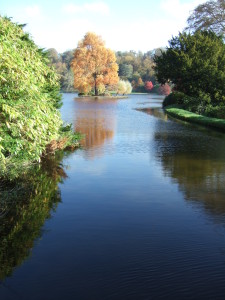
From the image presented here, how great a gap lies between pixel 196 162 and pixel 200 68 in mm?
26662

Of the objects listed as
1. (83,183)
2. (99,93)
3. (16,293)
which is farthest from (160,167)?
(99,93)

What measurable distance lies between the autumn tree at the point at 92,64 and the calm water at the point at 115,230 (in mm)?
64603

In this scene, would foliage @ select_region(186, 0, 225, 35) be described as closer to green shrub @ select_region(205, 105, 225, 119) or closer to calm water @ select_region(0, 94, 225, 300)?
green shrub @ select_region(205, 105, 225, 119)

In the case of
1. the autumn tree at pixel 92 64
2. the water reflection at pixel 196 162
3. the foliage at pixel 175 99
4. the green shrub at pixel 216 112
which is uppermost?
the autumn tree at pixel 92 64

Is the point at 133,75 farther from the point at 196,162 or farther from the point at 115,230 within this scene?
the point at 115,230

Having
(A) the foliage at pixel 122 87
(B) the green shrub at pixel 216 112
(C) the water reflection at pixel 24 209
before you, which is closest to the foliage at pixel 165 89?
(A) the foliage at pixel 122 87

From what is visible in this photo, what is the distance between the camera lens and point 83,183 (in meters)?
13.3

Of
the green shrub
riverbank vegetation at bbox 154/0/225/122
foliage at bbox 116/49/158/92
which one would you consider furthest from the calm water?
foliage at bbox 116/49/158/92

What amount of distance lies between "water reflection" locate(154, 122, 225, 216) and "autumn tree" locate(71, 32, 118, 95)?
178 ft

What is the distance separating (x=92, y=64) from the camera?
79438mm

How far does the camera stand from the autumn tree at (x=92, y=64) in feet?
260

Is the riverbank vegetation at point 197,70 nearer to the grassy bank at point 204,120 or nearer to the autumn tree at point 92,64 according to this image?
the grassy bank at point 204,120

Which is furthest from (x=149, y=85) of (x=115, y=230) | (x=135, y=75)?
(x=115, y=230)

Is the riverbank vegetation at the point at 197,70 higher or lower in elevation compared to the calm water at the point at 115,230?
higher
